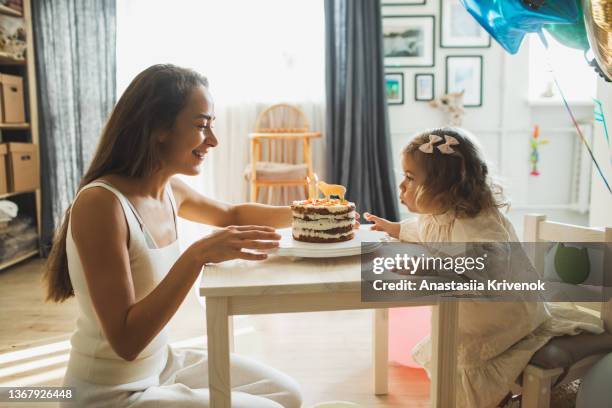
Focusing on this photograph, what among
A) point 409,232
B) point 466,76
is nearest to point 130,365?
point 409,232

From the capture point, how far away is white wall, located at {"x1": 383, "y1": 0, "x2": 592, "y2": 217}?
176 inches

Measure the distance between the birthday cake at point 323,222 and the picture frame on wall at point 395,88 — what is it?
3.35 m

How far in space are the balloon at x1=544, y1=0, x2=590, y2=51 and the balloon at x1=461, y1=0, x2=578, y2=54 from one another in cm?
2

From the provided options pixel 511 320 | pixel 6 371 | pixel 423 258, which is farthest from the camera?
pixel 6 371

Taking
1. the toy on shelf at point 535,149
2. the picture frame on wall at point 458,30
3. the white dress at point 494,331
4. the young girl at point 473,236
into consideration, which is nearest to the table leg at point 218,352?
the young girl at point 473,236

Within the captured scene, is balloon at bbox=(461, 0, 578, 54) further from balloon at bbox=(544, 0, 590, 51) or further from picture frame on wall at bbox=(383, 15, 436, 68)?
picture frame on wall at bbox=(383, 15, 436, 68)

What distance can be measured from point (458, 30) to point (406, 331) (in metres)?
2.93

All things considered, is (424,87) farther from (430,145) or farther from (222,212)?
(222,212)

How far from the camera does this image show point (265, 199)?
4.13 meters

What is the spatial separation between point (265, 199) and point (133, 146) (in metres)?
2.96

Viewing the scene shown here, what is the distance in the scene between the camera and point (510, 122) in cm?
458

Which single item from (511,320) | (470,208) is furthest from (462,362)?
(470,208)

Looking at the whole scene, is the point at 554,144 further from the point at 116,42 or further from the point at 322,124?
the point at 116,42

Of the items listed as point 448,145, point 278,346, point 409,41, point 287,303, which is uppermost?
point 409,41
